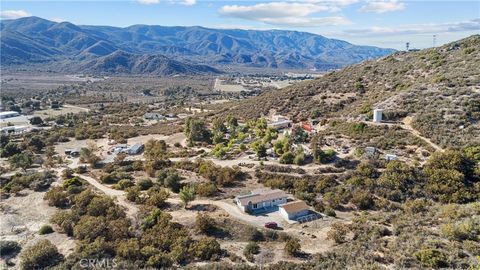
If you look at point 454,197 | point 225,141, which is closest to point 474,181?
point 454,197

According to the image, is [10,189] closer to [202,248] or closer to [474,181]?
[202,248]

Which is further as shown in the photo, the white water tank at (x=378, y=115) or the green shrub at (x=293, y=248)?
the white water tank at (x=378, y=115)

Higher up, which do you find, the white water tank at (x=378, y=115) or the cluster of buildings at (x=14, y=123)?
the white water tank at (x=378, y=115)

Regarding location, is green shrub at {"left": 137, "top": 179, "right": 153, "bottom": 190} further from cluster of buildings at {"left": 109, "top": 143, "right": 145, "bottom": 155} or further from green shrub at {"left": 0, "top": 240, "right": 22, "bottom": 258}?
cluster of buildings at {"left": 109, "top": 143, "right": 145, "bottom": 155}

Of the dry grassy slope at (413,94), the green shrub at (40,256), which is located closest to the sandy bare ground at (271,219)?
the green shrub at (40,256)

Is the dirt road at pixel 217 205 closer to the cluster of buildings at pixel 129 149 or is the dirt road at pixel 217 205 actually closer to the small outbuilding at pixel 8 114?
the cluster of buildings at pixel 129 149

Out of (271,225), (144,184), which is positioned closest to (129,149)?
(144,184)
